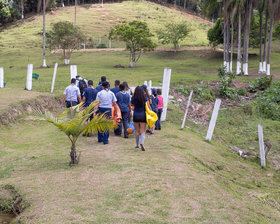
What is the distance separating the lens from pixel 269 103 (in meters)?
22.2

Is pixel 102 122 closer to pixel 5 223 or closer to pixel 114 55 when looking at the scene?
Answer: pixel 5 223

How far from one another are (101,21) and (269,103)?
2521 inches

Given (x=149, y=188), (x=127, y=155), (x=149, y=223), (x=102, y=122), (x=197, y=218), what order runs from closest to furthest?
1. (x=149, y=223)
2. (x=197, y=218)
3. (x=149, y=188)
4. (x=102, y=122)
5. (x=127, y=155)

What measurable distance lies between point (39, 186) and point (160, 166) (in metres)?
2.94

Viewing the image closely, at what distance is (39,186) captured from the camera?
6.60m

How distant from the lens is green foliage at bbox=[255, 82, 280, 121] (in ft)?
70.0

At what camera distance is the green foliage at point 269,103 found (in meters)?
21.3

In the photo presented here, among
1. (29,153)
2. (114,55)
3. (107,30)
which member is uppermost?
(107,30)

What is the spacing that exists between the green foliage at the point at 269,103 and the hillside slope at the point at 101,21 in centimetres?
3823

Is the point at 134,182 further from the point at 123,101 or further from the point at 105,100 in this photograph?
the point at 123,101

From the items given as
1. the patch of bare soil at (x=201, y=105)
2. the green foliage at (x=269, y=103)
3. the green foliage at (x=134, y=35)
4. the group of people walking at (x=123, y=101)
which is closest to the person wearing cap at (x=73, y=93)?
the group of people walking at (x=123, y=101)

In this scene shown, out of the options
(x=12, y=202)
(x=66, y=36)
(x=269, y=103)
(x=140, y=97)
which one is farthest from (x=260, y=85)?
(x=12, y=202)

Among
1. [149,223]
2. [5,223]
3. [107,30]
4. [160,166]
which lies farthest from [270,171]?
[107,30]

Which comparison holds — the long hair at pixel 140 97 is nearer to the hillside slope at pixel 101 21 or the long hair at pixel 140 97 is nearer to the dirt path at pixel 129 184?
the dirt path at pixel 129 184
